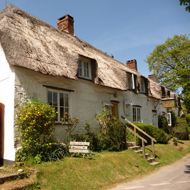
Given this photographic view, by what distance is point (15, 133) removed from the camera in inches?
297

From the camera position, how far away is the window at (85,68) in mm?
11312

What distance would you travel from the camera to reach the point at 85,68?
11.7m

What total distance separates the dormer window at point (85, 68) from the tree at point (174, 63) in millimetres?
19622

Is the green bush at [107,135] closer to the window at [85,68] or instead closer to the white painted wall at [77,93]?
the white painted wall at [77,93]

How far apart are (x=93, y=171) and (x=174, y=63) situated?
25.9 metres

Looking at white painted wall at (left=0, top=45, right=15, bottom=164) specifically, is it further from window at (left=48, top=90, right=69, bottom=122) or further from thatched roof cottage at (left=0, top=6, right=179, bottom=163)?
Answer: window at (left=48, top=90, right=69, bottom=122)

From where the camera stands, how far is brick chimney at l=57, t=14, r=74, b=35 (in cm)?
1484

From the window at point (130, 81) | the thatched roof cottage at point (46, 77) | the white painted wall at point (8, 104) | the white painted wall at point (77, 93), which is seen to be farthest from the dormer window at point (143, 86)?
the white painted wall at point (8, 104)

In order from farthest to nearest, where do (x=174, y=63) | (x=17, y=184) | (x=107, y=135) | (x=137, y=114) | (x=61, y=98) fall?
(x=174, y=63) → (x=137, y=114) → (x=107, y=135) → (x=61, y=98) → (x=17, y=184)

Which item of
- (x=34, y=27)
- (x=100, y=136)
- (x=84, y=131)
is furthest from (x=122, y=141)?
(x=34, y=27)

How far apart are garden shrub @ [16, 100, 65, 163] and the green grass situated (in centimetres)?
58

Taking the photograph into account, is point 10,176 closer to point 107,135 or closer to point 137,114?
point 107,135

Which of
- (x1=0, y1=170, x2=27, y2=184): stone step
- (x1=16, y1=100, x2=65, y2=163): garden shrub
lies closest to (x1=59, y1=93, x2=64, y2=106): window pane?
(x1=16, y1=100, x2=65, y2=163): garden shrub

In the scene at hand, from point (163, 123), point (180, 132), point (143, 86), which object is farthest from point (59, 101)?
point (180, 132)
